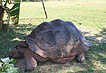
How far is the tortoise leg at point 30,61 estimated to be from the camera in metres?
2.67

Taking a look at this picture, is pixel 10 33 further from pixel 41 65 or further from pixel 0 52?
pixel 41 65

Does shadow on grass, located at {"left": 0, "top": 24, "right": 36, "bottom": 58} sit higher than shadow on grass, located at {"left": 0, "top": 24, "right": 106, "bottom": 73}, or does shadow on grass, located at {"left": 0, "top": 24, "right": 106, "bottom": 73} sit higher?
shadow on grass, located at {"left": 0, "top": 24, "right": 36, "bottom": 58}

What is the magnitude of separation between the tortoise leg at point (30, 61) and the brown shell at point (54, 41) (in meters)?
0.13

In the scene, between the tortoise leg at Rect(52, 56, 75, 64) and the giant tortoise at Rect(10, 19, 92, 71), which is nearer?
the giant tortoise at Rect(10, 19, 92, 71)

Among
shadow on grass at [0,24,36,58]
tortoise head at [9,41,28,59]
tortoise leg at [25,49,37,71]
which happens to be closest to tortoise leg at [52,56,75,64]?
tortoise leg at [25,49,37,71]

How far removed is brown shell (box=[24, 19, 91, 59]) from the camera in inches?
109

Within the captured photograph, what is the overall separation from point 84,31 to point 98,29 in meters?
0.72

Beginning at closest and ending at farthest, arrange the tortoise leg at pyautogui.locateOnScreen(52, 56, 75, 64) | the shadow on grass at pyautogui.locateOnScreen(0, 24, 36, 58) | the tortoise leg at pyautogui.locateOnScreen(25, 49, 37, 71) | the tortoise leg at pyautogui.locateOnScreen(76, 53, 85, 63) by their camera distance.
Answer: the tortoise leg at pyautogui.locateOnScreen(25, 49, 37, 71) < the tortoise leg at pyautogui.locateOnScreen(52, 56, 75, 64) < the tortoise leg at pyautogui.locateOnScreen(76, 53, 85, 63) < the shadow on grass at pyautogui.locateOnScreen(0, 24, 36, 58)

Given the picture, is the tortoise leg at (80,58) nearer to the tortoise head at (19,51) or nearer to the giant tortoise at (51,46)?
the giant tortoise at (51,46)

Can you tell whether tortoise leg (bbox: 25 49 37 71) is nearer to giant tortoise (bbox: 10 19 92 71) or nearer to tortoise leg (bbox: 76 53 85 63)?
giant tortoise (bbox: 10 19 92 71)

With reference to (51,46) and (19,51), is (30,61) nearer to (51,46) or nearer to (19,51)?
(19,51)

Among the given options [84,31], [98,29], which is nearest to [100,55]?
[84,31]

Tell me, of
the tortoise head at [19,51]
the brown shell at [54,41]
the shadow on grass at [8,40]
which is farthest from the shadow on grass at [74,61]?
the tortoise head at [19,51]

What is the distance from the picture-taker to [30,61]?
107 inches
